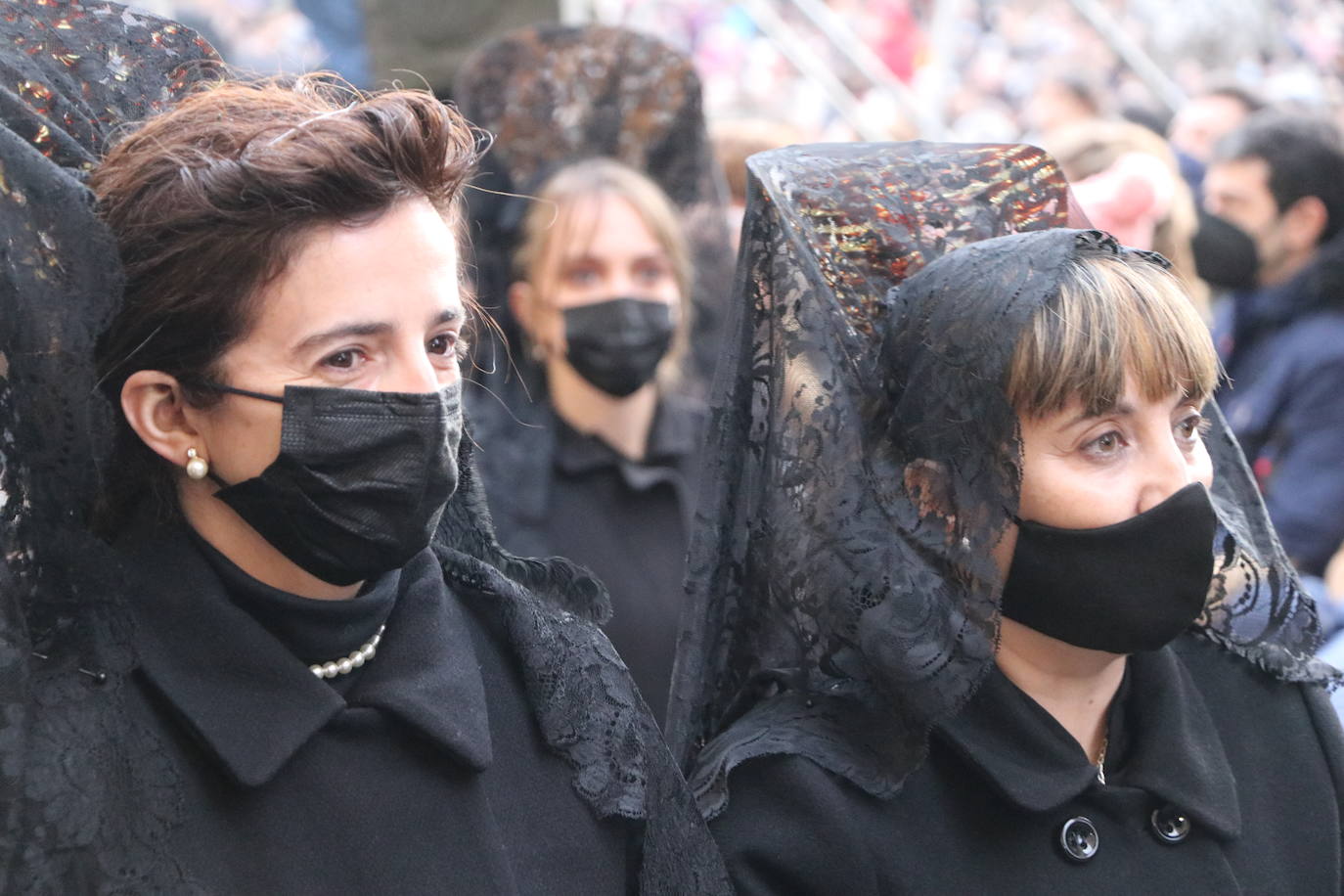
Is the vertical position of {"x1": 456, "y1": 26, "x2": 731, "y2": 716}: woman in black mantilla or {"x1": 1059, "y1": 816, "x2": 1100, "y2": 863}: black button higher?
{"x1": 1059, "y1": 816, "x2": 1100, "y2": 863}: black button

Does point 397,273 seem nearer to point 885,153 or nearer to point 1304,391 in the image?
point 885,153

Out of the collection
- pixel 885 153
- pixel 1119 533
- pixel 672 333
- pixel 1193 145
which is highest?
pixel 885 153

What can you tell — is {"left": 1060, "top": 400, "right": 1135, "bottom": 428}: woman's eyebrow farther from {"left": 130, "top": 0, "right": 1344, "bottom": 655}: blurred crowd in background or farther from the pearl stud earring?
{"left": 130, "top": 0, "right": 1344, "bottom": 655}: blurred crowd in background

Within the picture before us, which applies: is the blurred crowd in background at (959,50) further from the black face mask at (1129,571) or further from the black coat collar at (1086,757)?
the black face mask at (1129,571)

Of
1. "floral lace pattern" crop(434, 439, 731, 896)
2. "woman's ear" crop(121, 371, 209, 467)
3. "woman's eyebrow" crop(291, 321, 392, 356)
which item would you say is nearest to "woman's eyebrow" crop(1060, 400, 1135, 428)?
"floral lace pattern" crop(434, 439, 731, 896)

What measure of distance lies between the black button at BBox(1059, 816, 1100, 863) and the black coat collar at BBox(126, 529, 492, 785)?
834mm

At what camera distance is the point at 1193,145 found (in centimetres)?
719

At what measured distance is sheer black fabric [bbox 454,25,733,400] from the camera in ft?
15.6

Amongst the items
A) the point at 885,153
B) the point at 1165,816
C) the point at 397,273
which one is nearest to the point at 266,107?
the point at 397,273

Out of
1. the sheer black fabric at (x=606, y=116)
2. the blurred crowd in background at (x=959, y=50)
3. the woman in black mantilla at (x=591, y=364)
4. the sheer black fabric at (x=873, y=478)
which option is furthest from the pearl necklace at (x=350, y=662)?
the blurred crowd in background at (x=959, y=50)

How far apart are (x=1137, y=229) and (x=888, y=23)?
7946 mm

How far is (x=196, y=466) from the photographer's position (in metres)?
2.02

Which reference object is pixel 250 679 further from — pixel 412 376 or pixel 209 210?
pixel 209 210

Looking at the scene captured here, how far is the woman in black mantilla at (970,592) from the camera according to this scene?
223cm
